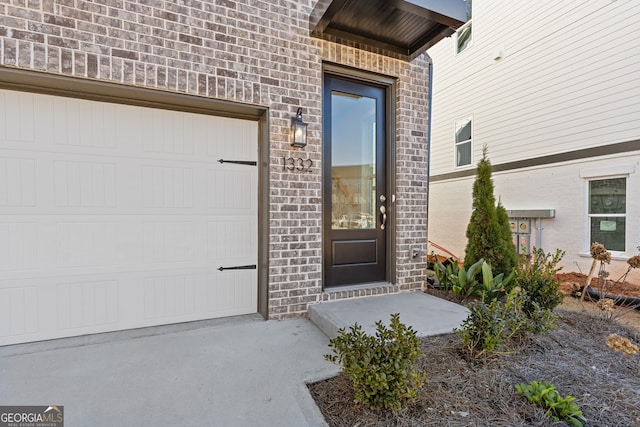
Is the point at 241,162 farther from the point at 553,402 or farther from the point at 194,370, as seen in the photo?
the point at 553,402

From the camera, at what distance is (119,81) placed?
2469 millimetres

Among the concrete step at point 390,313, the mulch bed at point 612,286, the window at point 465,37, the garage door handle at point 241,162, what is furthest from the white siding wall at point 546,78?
the garage door handle at point 241,162

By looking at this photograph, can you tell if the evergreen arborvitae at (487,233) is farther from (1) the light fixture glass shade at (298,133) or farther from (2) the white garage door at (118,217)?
(2) the white garage door at (118,217)

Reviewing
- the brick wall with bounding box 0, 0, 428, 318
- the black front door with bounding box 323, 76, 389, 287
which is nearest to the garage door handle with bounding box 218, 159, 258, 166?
the brick wall with bounding box 0, 0, 428, 318

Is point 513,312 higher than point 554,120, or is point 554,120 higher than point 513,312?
point 554,120

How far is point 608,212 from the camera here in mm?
4906

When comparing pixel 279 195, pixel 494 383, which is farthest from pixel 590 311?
pixel 279 195

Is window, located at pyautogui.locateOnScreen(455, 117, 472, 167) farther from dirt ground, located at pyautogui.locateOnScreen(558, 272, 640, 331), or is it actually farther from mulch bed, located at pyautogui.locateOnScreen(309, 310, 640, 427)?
mulch bed, located at pyautogui.locateOnScreen(309, 310, 640, 427)

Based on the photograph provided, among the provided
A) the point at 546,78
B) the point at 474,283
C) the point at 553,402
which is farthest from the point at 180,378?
the point at 546,78

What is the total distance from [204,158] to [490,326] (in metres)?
2.81

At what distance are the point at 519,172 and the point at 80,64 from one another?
7.15 m

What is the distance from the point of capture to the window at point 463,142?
747 centimetres

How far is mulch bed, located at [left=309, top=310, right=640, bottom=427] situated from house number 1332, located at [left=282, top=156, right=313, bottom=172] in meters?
1.91

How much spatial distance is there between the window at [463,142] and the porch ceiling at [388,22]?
15.4ft
